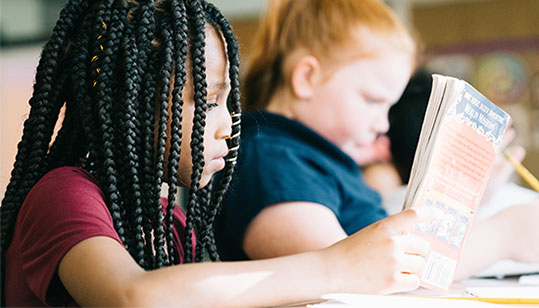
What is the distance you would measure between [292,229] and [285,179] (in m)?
0.08

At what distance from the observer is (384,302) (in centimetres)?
60

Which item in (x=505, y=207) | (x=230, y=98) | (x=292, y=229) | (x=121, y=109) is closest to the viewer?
(x=121, y=109)

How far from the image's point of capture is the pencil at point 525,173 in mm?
926

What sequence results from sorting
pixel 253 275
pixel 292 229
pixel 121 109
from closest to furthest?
pixel 253 275, pixel 121 109, pixel 292 229

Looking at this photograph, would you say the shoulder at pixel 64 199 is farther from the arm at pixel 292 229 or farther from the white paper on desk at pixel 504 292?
the white paper on desk at pixel 504 292

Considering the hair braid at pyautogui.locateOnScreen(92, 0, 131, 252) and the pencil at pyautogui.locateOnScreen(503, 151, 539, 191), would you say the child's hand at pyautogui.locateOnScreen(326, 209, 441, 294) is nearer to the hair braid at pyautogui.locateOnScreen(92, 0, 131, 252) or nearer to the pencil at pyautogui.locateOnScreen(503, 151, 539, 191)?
the hair braid at pyautogui.locateOnScreen(92, 0, 131, 252)

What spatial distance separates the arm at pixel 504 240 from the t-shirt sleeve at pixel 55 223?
1.82 ft

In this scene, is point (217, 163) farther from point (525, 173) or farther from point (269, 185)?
point (525, 173)

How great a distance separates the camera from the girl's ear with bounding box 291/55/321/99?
3.71 ft

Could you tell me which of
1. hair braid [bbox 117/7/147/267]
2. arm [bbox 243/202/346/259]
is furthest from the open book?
hair braid [bbox 117/7/147/267]

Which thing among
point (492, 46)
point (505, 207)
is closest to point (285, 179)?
point (505, 207)

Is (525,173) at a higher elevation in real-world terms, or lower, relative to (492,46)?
lower

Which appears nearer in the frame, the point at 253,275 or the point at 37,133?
the point at 253,275

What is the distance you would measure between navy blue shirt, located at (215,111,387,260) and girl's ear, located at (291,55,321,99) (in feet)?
0.27
